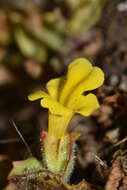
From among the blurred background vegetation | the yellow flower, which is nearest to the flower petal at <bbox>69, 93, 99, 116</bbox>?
the yellow flower

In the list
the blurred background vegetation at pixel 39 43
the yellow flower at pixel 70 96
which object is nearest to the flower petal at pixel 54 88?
the yellow flower at pixel 70 96

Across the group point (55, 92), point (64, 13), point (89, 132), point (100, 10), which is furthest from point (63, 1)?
point (55, 92)

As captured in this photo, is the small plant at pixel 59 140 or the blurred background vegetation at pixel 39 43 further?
the blurred background vegetation at pixel 39 43

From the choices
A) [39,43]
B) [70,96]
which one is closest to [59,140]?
[70,96]

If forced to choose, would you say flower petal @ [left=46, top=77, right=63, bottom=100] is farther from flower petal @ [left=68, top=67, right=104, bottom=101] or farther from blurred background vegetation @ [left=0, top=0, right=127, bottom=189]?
blurred background vegetation @ [left=0, top=0, right=127, bottom=189]

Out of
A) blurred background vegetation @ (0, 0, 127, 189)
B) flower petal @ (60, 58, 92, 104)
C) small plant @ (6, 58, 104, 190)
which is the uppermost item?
blurred background vegetation @ (0, 0, 127, 189)

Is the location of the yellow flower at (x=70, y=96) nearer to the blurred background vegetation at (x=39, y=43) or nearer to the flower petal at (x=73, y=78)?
the flower petal at (x=73, y=78)

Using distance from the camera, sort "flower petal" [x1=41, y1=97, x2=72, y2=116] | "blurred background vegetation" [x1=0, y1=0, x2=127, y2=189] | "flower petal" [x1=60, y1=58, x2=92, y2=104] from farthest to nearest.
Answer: "blurred background vegetation" [x1=0, y1=0, x2=127, y2=189] → "flower petal" [x1=60, y1=58, x2=92, y2=104] → "flower petal" [x1=41, y1=97, x2=72, y2=116]
